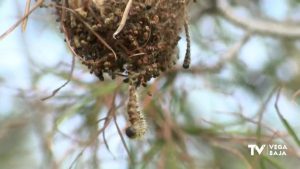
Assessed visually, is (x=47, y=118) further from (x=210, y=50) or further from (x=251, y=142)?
(x=251, y=142)

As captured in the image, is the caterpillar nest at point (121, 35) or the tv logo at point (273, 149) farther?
the tv logo at point (273, 149)

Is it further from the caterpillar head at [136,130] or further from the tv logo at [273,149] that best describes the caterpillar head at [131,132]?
the tv logo at [273,149]

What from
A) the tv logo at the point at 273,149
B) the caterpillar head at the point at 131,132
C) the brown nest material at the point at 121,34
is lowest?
the caterpillar head at the point at 131,132

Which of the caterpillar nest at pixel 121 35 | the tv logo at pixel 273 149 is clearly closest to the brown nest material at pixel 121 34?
the caterpillar nest at pixel 121 35

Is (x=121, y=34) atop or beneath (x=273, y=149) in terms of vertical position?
beneath

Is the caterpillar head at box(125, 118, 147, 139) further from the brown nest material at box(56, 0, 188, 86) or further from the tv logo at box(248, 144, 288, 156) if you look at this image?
the tv logo at box(248, 144, 288, 156)

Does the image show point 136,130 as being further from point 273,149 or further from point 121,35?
point 273,149

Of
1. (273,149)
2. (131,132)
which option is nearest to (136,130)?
(131,132)

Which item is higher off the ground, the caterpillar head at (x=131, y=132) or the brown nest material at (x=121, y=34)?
the brown nest material at (x=121, y=34)
